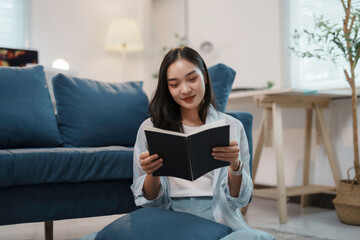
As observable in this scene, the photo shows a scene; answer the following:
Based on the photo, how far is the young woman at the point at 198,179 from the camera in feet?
4.24

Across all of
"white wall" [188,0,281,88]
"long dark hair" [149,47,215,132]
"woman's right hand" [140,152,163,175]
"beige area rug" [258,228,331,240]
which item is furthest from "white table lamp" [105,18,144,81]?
"woman's right hand" [140,152,163,175]

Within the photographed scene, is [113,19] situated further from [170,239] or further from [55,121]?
[170,239]

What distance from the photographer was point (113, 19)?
187 inches

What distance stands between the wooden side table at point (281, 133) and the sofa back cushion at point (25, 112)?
4.27ft

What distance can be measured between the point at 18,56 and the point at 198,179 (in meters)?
2.64

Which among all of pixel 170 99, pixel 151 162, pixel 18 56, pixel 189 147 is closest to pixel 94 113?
pixel 170 99

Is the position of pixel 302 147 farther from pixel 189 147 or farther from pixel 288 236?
pixel 189 147

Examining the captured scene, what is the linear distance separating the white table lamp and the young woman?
9.94 feet

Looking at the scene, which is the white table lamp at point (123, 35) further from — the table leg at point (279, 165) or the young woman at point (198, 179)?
the young woman at point (198, 179)

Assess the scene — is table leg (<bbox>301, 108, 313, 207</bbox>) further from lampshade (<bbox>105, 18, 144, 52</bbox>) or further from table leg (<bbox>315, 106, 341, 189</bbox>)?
lampshade (<bbox>105, 18, 144, 52</bbox>)

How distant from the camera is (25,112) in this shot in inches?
77.0

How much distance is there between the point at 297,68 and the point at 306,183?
3.06ft

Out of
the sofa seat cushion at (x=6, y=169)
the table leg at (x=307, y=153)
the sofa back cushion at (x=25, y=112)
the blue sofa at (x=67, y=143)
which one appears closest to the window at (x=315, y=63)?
the table leg at (x=307, y=153)

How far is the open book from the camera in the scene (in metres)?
1.07
